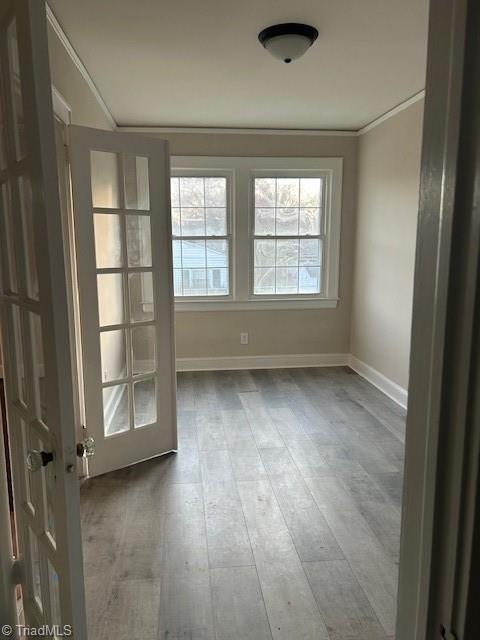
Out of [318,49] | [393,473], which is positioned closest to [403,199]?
[318,49]

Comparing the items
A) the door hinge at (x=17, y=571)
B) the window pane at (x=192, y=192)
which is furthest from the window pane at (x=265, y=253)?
the door hinge at (x=17, y=571)

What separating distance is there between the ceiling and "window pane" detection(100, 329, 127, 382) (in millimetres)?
1728

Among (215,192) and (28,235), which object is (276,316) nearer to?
(215,192)

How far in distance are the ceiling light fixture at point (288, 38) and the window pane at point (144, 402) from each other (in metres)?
2.16

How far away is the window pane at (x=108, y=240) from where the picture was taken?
281cm

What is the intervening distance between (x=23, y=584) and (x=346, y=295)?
14.4 ft

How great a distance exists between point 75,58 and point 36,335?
7.46 feet

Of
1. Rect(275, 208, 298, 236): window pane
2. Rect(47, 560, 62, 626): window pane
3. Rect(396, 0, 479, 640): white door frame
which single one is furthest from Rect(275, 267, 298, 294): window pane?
Rect(396, 0, 479, 640): white door frame

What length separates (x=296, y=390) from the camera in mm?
4582

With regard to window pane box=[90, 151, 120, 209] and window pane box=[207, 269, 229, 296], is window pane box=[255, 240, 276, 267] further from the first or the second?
window pane box=[90, 151, 120, 209]

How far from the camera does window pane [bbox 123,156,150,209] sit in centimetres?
285

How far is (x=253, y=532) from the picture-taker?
2.38 m

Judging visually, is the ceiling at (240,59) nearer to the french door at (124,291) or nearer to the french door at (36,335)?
the french door at (124,291)

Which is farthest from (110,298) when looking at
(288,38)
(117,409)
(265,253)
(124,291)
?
(265,253)
